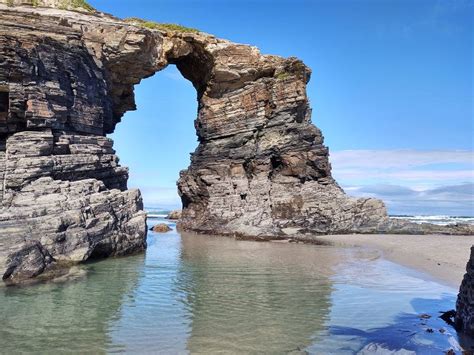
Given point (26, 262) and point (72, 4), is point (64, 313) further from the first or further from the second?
point (72, 4)

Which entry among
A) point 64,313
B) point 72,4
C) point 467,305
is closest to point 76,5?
point 72,4

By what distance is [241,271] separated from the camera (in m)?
18.4

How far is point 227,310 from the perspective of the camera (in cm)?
1191

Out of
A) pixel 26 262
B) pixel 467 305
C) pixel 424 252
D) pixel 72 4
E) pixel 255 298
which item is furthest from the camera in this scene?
pixel 72 4

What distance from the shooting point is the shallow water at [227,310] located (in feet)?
29.7

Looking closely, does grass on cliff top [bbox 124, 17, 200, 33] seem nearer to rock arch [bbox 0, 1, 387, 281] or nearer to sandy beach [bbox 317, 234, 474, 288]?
rock arch [bbox 0, 1, 387, 281]

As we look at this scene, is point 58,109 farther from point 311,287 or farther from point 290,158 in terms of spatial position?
point 290,158

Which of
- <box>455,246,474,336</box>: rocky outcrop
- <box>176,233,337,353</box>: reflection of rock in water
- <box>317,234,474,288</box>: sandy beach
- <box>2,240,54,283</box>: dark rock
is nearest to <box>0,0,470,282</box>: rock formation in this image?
<box>2,240,54,283</box>: dark rock

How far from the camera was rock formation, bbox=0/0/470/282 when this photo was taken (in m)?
19.6

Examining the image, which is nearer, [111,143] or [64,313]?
[64,313]

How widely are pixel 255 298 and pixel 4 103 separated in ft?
59.3

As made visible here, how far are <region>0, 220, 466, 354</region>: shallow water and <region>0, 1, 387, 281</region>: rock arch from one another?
2954 mm

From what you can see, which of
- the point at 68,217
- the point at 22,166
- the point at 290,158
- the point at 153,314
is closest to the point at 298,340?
the point at 153,314

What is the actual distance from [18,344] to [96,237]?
37.5ft
